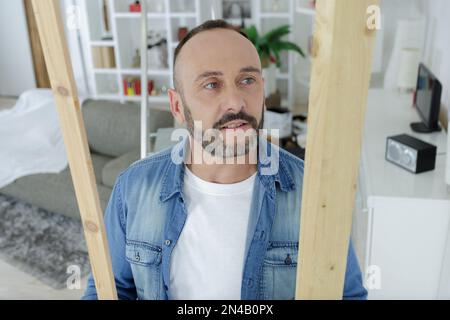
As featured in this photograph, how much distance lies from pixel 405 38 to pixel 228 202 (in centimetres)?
231

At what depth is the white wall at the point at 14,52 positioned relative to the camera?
4.73 metres

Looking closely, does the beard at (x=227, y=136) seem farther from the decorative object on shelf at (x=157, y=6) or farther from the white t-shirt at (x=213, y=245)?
the decorative object on shelf at (x=157, y=6)

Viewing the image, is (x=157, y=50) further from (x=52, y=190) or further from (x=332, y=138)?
(x=332, y=138)

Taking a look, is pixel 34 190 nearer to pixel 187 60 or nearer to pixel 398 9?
pixel 187 60

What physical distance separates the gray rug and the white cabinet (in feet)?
4.20

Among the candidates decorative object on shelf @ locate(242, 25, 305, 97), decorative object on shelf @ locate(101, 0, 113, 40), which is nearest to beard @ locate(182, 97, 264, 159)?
decorative object on shelf @ locate(242, 25, 305, 97)

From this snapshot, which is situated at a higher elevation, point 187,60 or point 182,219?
point 187,60

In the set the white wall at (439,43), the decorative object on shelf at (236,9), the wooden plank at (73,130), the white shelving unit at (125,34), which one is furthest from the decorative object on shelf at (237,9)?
the wooden plank at (73,130)

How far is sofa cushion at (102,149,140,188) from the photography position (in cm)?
241

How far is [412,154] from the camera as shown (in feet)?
5.75

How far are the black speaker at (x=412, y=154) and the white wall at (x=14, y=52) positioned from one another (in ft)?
13.5

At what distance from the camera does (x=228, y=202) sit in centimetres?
90

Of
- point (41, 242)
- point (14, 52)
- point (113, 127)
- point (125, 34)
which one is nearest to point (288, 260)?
point (41, 242)
